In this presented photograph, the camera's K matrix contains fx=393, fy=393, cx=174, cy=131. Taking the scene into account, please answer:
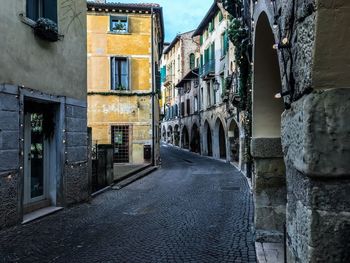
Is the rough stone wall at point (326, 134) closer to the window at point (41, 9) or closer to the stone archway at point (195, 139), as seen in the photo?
the window at point (41, 9)

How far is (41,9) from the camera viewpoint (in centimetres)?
807

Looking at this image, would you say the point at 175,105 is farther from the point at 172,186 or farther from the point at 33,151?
the point at 33,151

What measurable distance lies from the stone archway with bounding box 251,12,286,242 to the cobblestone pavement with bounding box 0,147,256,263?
1.62ft

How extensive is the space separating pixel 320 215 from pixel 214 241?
14.1ft

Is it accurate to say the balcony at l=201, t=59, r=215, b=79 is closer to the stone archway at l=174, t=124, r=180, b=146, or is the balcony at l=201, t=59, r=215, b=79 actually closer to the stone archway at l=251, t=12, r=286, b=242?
the stone archway at l=174, t=124, r=180, b=146

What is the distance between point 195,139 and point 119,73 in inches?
628

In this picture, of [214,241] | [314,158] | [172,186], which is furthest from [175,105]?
[314,158]

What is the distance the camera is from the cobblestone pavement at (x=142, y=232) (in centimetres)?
505

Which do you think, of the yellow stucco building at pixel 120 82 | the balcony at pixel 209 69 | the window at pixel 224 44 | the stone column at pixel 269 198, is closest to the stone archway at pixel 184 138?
the balcony at pixel 209 69

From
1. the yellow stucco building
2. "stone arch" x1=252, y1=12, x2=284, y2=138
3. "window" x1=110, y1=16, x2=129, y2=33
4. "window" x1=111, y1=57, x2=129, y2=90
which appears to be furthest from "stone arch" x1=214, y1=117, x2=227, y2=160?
"stone arch" x1=252, y1=12, x2=284, y2=138

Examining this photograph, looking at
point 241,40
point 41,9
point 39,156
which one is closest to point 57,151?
point 39,156

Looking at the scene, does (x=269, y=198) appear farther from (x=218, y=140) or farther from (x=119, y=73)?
(x=218, y=140)

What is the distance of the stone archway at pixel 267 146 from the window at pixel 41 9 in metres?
5.02

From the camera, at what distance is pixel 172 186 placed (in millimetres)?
12508
